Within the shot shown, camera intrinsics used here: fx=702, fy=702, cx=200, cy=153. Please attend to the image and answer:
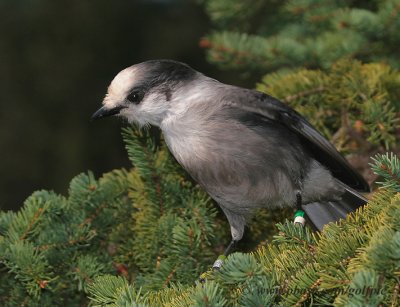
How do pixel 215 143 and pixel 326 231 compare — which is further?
pixel 215 143

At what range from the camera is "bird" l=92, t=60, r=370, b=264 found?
3.09 metres

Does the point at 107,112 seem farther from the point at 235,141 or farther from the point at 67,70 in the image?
the point at 67,70

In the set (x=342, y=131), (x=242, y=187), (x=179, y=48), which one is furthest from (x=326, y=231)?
(x=179, y=48)

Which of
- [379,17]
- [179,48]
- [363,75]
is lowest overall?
[179,48]

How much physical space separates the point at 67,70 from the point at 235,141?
439cm

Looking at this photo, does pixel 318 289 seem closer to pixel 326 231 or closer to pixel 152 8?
pixel 326 231

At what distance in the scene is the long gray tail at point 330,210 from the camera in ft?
11.4

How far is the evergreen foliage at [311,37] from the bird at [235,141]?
0.64m

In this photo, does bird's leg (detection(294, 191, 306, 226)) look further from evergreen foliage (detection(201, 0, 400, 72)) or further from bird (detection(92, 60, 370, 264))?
evergreen foliage (detection(201, 0, 400, 72))

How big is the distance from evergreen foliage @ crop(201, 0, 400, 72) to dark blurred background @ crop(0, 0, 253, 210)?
272cm

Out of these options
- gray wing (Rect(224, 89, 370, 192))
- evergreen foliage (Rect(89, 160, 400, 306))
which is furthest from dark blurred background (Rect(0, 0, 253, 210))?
evergreen foliage (Rect(89, 160, 400, 306))

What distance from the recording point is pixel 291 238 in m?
2.11

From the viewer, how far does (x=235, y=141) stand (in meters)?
3.09

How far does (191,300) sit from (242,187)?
128cm
